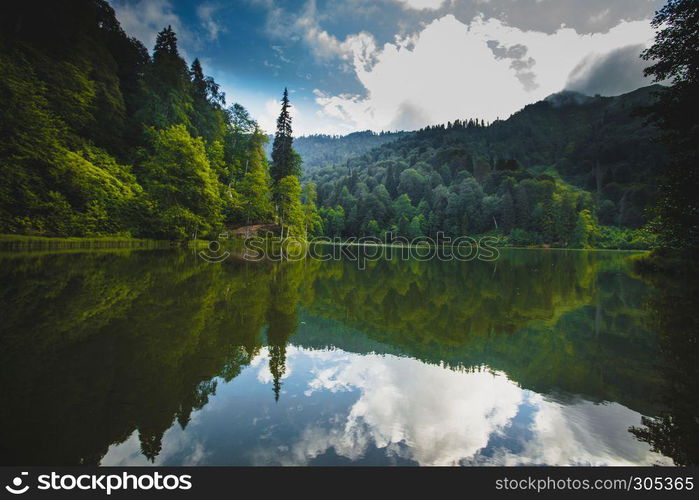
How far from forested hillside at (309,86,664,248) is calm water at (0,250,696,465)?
76401 mm

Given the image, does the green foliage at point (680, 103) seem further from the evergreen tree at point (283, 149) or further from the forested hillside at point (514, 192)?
the forested hillside at point (514, 192)

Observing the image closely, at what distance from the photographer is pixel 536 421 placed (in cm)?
363

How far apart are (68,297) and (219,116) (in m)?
46.0

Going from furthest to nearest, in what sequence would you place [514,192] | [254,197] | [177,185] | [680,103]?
1. [514,192]
2. [254,197]
3. [177,185]
4. [680,103]

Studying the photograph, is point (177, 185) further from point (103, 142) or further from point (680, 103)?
point (680, 103)

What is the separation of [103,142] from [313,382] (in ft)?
128

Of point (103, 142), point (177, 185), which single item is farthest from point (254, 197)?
point (103, 142)

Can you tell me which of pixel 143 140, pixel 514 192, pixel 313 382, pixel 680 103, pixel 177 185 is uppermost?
pixel 514 192

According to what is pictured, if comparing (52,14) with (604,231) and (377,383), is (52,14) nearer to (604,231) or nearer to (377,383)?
(377,383)

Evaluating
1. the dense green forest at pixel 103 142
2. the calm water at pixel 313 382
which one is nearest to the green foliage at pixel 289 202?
the dense green forest at pixel 103 142

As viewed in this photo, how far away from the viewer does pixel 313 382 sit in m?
4.55

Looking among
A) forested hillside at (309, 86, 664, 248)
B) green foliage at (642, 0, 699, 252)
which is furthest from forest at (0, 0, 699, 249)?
forested hillside at (309, 86, 664, 248)

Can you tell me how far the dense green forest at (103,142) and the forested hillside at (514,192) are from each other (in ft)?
227

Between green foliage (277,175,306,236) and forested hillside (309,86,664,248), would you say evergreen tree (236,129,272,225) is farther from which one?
forested hillside (309,86,664,248)
